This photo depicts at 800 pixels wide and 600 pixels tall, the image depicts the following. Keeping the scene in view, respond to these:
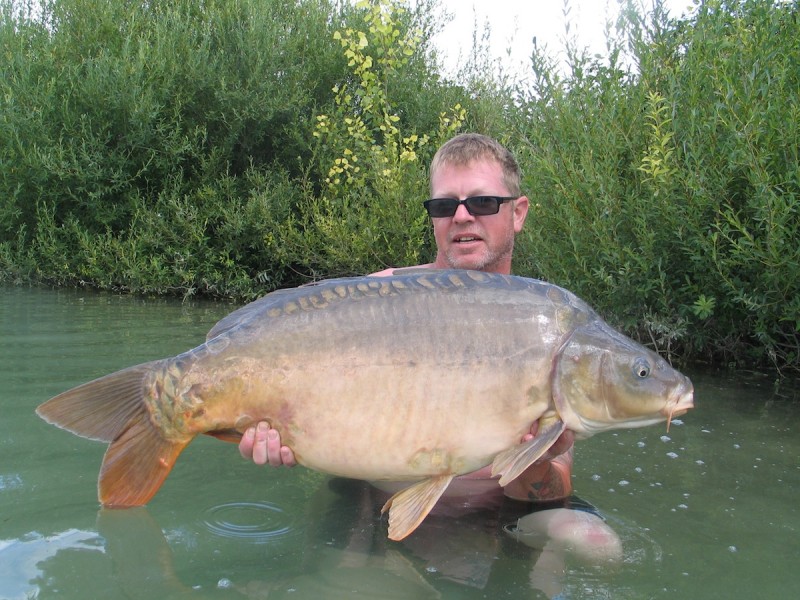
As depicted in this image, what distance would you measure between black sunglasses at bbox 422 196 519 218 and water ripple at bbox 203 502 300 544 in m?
1.42

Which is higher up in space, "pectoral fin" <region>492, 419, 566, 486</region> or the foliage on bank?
the foliage on bank

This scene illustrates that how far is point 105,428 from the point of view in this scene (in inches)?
93.4

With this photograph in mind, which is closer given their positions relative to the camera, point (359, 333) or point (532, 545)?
point (359, 333)

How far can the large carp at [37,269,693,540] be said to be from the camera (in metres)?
2.32

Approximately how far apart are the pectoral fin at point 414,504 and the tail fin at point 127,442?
69 centimetres

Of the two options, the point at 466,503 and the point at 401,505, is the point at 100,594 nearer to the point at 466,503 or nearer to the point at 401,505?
the point at 401,505

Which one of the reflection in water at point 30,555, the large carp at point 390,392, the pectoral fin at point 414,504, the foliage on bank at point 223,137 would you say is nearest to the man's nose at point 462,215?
the large carp at point 390,392

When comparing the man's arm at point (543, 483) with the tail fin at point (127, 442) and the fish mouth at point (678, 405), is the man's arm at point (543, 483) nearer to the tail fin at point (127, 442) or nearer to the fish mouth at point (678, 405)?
the fish mouth at point (678, 405)

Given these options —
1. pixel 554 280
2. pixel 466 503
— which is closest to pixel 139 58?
pixel 554 280

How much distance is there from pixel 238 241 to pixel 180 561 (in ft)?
29.9

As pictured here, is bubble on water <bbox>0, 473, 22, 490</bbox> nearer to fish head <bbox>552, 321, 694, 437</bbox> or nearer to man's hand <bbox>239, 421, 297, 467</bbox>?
man's hand <bbox>239, 421, 297, 467</bbox>

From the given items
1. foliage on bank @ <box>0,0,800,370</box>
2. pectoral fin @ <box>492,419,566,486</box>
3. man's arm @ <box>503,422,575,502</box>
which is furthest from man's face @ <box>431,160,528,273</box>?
foliage on bank @ <box>0,0,800,370</box>

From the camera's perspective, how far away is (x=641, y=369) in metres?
2.35

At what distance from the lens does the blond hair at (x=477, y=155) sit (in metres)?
3.46
